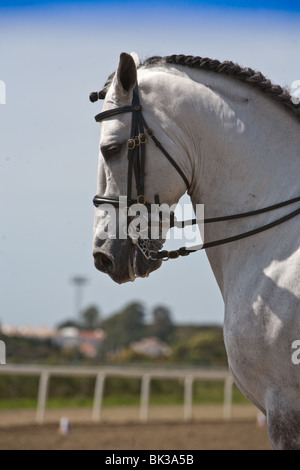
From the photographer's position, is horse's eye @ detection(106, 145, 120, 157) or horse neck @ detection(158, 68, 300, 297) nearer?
horse neck @ detection(158, 68, 300, 297)

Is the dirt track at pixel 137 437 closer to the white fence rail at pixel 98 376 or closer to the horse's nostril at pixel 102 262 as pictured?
the white fence rail at pixel 98 376

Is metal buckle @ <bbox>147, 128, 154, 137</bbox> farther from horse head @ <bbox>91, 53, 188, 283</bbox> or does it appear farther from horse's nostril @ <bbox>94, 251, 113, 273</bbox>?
horse's nostril @ <bbox>94, 251, 113, 273</bbox>

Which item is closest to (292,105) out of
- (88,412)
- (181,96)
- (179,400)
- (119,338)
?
(181,96)

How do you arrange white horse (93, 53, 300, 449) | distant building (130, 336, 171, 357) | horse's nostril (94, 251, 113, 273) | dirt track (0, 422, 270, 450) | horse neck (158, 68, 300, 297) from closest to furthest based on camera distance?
white horse (93, 53, 300, 449) → horse neck (158, 68, 300, 297) → horse's nostril (94, 251, 113, 273) → dirt track (0, 422, 270, 450) → distant building (130, 336, 171, 357)

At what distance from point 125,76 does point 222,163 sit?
0.70 metres

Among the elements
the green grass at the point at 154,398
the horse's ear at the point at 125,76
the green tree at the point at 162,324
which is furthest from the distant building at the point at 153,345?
the horse's ear at the point at 125,76

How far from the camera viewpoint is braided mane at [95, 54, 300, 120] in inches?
128

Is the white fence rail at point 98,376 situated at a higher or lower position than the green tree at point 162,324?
lower

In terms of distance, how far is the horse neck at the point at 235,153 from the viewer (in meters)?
3.18

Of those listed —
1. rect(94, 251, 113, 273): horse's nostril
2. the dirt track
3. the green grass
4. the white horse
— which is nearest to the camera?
the white horse

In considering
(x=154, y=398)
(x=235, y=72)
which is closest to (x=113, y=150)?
(x=235, y=72)

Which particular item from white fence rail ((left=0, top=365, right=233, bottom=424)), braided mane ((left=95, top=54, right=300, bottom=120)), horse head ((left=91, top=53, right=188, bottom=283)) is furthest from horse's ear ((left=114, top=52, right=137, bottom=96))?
white fence rail ((left=0, top=365, right=233, bottom=424))

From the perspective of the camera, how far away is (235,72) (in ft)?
11.0
